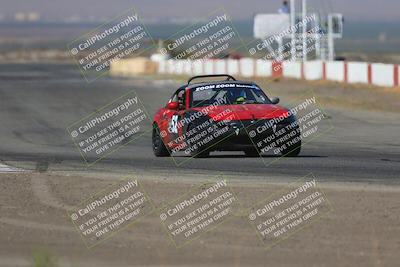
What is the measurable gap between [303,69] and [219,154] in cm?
3013

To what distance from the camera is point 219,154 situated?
1914 centimetres

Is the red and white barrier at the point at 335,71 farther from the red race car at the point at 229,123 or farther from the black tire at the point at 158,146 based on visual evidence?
the red race car at the point at 229,123

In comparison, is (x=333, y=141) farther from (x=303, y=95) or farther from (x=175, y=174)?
(x=303, y=95)

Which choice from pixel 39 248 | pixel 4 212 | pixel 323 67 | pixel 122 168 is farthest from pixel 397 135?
pixel 323 67

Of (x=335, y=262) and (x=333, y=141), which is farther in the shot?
(x=333, y=141)

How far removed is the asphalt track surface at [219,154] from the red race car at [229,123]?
0.27 m

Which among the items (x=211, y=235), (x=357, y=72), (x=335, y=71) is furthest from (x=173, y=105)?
(x=335, y=71)

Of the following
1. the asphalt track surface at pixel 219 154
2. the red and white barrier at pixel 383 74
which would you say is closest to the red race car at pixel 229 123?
the asphalt track surface at pixel 219 154

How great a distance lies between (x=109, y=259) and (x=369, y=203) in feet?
12.0

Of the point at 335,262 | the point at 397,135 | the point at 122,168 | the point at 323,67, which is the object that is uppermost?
the point at 335,262

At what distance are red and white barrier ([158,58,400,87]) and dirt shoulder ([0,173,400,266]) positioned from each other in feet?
84.7

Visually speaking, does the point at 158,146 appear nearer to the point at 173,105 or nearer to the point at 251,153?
the point at 173,105

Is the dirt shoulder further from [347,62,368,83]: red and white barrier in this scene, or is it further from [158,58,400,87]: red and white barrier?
[347,62,368,83]: red and white barrier

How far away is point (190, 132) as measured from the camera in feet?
57.3
